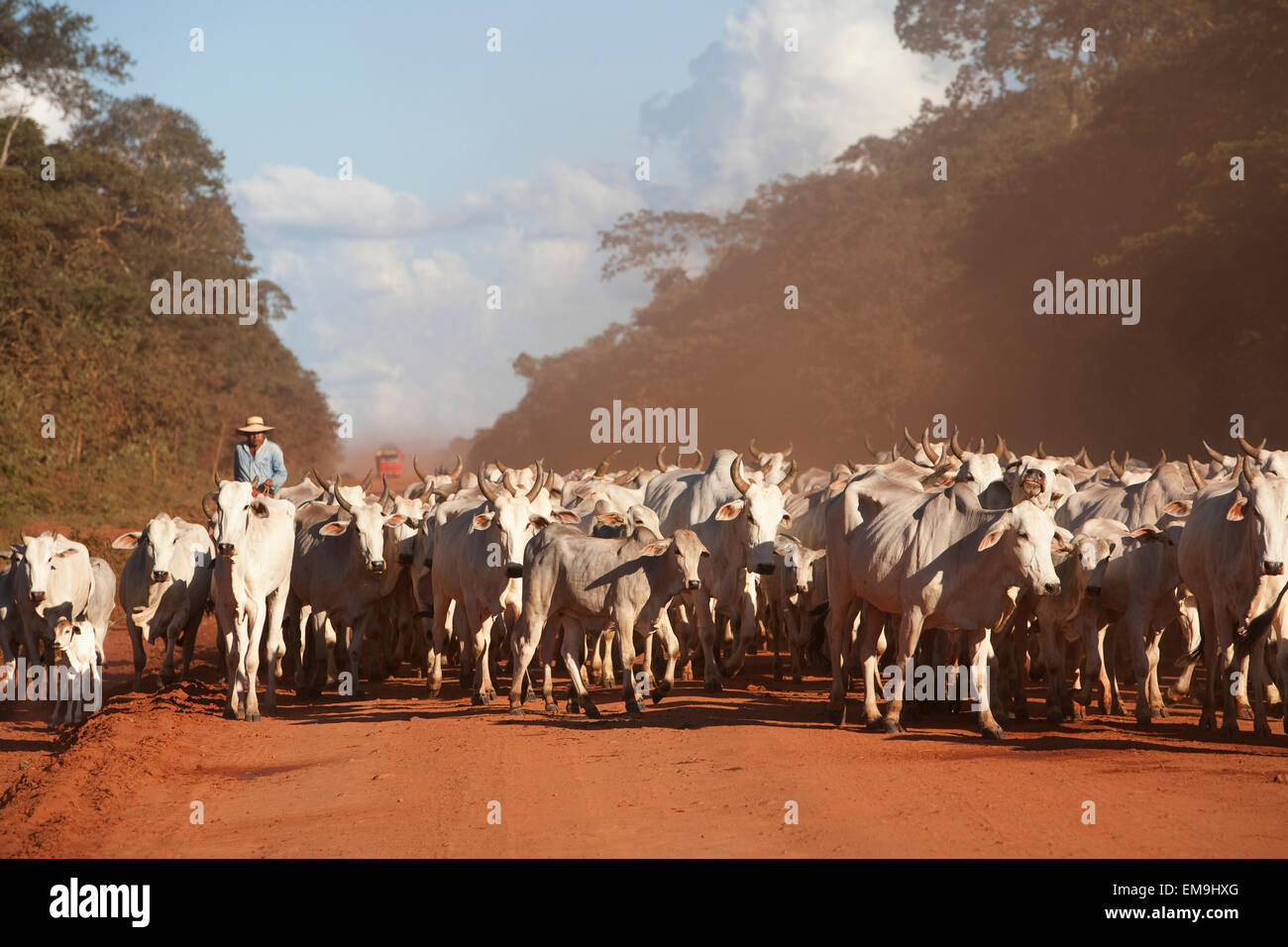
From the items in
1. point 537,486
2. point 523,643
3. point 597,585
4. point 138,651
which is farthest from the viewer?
point 138,651

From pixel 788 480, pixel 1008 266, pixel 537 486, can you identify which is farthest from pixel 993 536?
pixel 1008 266

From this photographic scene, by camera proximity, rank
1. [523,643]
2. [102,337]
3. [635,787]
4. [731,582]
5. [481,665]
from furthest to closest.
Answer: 1. [102,337]
2. [731,582]
3. [481,665]
4. [523,643]
5. [635,787]

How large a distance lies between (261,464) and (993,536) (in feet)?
22.0

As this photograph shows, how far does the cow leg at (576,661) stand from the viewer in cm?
1141

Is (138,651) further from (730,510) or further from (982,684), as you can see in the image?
(982,684)

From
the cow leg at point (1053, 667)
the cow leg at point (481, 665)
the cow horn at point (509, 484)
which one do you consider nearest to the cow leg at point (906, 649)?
the cow leg at point (1053, 667)

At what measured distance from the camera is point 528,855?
7.02 m

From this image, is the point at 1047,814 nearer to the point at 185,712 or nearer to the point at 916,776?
the point at 916,776

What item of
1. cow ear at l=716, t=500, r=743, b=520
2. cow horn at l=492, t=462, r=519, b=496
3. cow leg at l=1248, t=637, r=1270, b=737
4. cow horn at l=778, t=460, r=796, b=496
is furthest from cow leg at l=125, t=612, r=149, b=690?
cow leg at l=1248, t=637, r=1270, b=737

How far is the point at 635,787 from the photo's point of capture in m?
8.71

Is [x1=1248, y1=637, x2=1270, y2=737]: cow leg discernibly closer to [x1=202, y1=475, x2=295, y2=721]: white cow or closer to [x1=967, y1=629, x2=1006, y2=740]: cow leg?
[x1=967, y1=629, x2=1006, y2=740]: cow leg

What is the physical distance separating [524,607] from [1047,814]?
507 centimetres
